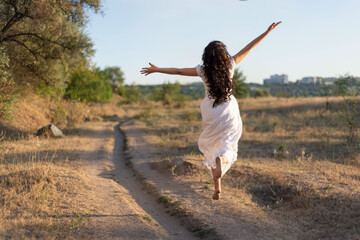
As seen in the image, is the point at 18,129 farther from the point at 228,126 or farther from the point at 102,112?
the point at 102,112

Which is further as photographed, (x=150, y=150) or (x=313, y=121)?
(x=313, y=121)

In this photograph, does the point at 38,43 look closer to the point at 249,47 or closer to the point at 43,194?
the point at 43,194

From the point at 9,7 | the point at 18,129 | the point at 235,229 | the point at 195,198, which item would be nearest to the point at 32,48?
the point at 9,7

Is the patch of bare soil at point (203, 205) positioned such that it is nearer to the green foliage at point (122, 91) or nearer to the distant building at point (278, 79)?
the green foliage at point (122, 91)

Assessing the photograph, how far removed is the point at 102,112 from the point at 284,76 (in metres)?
85.0

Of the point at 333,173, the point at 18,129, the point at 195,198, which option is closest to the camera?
the point at 195,198

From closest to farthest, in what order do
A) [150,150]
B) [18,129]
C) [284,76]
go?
[150,150], [18,129], [284,76]

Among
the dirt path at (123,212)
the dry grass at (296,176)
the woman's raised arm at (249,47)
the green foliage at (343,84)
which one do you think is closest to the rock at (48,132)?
the dry grass at (296,176)

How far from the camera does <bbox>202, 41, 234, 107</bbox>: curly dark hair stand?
16.7 feet

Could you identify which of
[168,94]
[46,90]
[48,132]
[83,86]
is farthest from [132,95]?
[48,132]

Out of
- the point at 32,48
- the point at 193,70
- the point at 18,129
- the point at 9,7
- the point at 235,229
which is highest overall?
the point at 9,7

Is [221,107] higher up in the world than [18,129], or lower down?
higher up

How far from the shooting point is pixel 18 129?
13.6 meters

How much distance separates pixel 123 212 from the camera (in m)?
5.62
